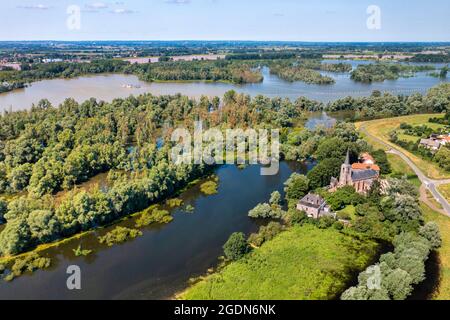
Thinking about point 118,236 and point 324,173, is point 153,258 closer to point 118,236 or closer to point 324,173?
point 118,236

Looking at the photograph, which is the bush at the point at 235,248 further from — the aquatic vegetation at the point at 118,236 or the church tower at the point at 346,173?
the church tower at the point at 346,173

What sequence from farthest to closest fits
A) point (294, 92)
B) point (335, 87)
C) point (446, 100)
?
point (335, 87), point (294, 92), point (446, 100)

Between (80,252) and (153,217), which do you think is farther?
(153,217)

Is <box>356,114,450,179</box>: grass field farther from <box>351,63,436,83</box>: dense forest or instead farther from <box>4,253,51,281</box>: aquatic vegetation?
<box>351,63,436,83</box>: dense forest

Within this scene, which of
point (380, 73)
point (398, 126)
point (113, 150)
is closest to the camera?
point (113, 150)

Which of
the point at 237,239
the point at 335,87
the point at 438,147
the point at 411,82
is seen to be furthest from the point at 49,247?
the point at 411,82

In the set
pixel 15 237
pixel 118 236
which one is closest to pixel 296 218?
pixel 118 236

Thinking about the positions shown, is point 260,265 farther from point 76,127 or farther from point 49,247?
point 76,127

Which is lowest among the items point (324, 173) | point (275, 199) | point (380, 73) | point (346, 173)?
point (275, 199)
